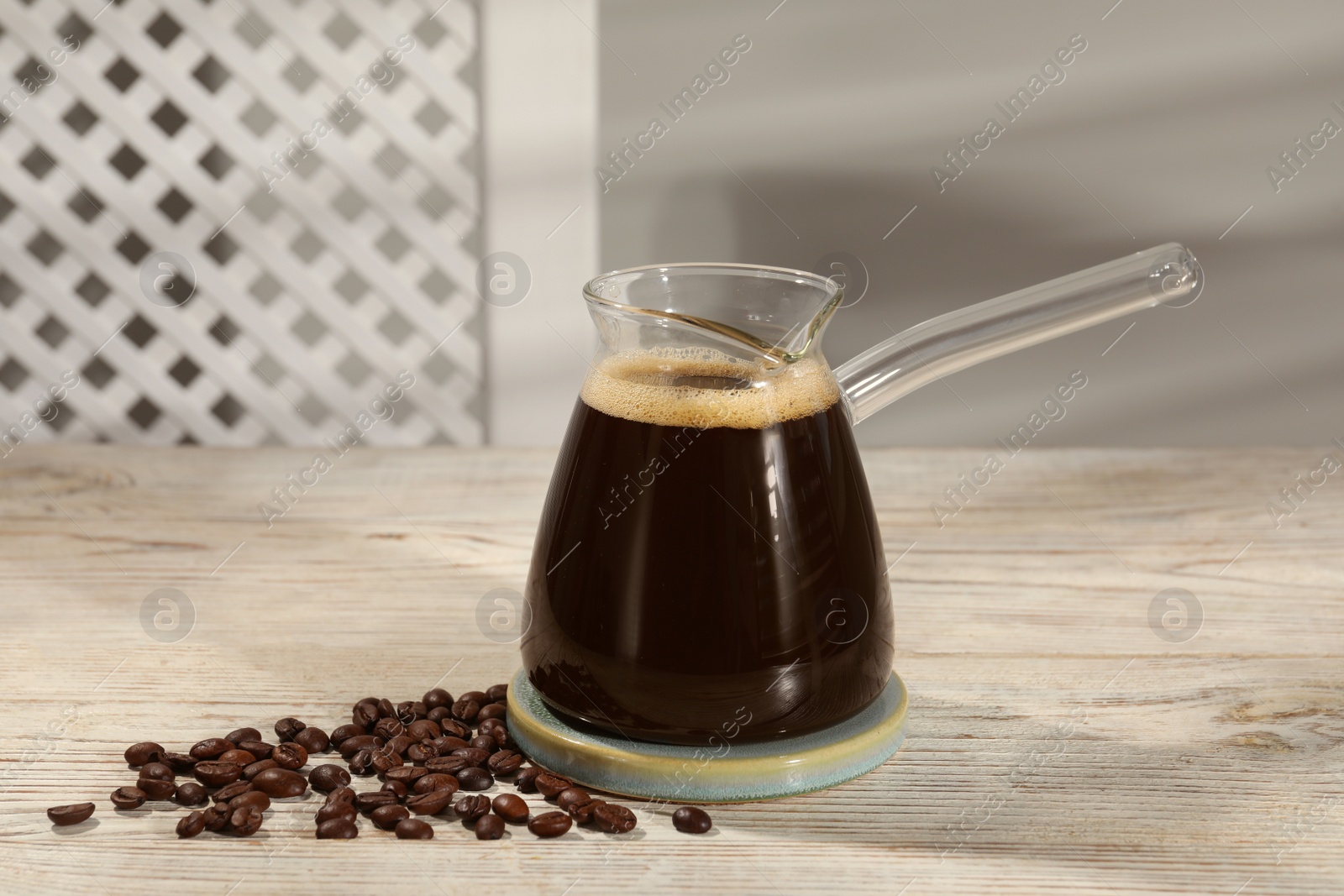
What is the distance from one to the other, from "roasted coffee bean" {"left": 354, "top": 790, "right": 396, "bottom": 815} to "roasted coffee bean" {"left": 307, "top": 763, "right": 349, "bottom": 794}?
0.06ft

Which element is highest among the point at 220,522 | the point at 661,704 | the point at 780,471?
the point at 780,471

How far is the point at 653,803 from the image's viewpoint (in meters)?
0.58

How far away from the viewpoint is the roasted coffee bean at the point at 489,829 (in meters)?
0.56

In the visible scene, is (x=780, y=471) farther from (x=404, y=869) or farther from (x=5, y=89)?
(x=5, y=89)

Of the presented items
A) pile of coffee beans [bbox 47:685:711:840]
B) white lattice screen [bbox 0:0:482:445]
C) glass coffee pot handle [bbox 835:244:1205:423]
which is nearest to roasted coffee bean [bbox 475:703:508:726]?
pile of coffee beans [bbox 47:685:711:840]

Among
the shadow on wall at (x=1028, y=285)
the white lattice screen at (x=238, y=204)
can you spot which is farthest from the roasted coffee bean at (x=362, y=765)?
the shadow on wall at (x=1028, y=285)

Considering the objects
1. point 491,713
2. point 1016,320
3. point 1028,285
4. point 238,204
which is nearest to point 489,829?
point 491,713

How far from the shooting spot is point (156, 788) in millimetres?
586

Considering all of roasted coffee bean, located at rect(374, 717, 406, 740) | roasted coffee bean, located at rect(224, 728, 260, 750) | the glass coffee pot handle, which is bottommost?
roasted coffee bean, located at rect(224, 728, 260, 750)

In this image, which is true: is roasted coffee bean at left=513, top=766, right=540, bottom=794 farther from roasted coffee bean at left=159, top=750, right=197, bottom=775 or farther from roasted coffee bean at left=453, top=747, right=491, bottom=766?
roasted coffee bean at left=159, top=750, right=197, bottom=775

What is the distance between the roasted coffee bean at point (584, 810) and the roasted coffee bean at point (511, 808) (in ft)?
0.07

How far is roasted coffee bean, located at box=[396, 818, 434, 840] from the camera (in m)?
0.55

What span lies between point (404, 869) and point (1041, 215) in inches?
50.0

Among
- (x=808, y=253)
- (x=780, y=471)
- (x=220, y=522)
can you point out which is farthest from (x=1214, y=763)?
(x=808, y=253)
